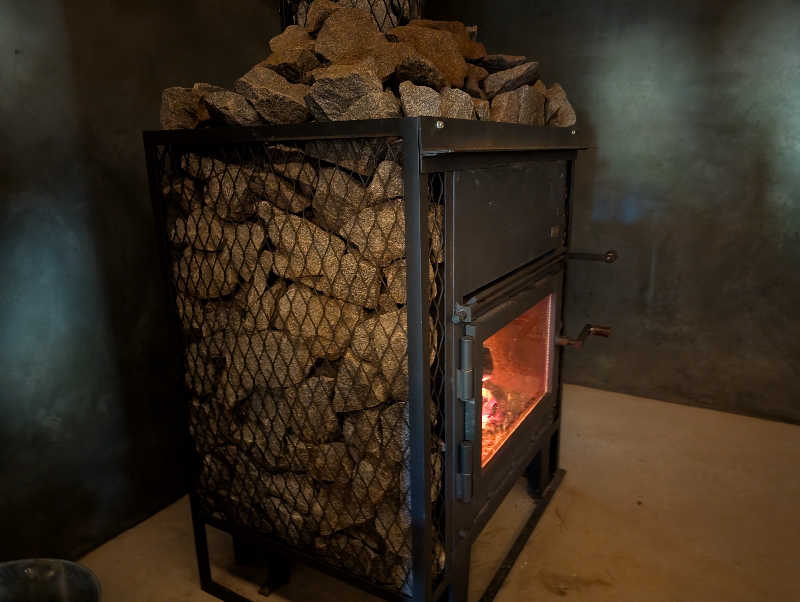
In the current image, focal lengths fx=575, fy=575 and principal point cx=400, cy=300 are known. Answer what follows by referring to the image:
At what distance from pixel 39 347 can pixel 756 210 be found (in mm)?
2498

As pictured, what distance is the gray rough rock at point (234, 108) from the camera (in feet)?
3.76

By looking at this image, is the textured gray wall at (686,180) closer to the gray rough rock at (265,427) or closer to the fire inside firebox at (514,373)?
the fire inside firebox at (514,373)

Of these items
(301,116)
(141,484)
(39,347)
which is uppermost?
(301,116)

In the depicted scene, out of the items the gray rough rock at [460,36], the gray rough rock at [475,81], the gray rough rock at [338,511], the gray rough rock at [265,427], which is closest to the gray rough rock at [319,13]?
the gray rough rock at [460,36]

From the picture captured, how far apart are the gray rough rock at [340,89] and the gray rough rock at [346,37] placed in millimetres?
142

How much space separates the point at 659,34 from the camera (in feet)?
7.41

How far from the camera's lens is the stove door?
1203mm

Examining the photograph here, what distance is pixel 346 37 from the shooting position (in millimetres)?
1256

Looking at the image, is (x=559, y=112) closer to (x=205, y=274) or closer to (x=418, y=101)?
(x=418, y=101)

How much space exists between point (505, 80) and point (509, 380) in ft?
2.62

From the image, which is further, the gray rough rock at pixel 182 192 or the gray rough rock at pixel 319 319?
the gray rough rock at pixel 182 192

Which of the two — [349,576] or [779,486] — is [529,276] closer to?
[349,576]

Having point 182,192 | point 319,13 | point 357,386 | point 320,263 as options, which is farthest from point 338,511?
point 319,13

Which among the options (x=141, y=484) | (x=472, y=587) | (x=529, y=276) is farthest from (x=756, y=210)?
(x=141, y=484)
